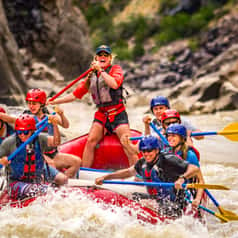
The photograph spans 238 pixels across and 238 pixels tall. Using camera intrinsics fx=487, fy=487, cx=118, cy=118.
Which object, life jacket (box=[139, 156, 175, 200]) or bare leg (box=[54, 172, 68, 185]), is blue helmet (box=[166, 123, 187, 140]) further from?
bare leg (box=[54, 172, 68, 185])

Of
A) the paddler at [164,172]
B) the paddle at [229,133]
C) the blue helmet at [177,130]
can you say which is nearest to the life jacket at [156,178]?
the paddler at [164,172]

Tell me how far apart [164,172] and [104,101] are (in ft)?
4.60

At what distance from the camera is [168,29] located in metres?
30.4

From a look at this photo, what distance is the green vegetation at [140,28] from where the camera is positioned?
96.8ft

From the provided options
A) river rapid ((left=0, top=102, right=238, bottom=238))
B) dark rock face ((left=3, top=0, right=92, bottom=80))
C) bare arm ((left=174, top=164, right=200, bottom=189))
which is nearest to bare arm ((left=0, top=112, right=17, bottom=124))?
river rapid ((left=0, top=102, right=238, bottom=238))

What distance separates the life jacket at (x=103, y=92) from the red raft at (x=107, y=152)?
0.41 m

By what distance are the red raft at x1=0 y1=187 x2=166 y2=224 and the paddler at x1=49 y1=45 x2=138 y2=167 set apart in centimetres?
111

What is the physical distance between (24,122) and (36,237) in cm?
93

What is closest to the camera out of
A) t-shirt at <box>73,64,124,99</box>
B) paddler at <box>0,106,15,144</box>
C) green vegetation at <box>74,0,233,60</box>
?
paddler at <box>0,106,15,144</box>

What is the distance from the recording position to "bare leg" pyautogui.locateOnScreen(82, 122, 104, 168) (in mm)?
5188

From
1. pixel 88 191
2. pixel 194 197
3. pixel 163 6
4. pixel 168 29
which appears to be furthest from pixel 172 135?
pixel 163 6

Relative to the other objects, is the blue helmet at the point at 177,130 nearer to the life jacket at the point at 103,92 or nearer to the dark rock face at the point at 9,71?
the life jacket at the point at 103,92

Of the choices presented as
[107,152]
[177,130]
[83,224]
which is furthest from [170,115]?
[83,224]

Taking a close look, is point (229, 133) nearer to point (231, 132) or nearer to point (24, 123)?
point (231, 132)
